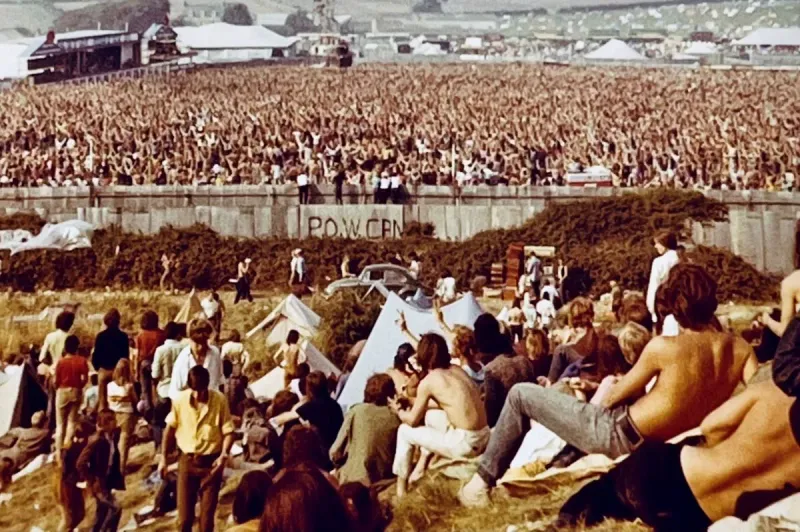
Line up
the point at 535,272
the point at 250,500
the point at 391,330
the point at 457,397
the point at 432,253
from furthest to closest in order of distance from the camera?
the point at 432,253 < the point at 535,272 < the point at 391,330 < the point at 457,397 < the point at 250,500

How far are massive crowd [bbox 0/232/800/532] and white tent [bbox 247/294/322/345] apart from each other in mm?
133

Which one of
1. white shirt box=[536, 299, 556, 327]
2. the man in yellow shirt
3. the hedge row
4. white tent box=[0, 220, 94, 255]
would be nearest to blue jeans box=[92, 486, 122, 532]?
the man in yellow shirt

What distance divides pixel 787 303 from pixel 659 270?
2.52ft

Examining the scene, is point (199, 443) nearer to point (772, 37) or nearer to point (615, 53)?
point (615, 53)

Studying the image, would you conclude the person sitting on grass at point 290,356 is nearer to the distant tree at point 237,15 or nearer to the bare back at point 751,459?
the distant tree at point 237,15

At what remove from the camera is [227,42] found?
1017 centimetres

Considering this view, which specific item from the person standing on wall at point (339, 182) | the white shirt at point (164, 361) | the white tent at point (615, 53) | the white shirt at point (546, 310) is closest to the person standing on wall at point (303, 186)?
the person standing on wall at point (339, 182)

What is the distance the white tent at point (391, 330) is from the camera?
881 cm

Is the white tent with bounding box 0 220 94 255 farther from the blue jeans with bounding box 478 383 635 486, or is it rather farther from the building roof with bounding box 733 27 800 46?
the building roof with bounding box 733 27 800 46

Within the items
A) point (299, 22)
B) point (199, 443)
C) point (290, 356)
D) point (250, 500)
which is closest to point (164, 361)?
point (290, 356)

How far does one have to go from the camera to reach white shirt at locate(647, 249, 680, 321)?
8664 millimetres

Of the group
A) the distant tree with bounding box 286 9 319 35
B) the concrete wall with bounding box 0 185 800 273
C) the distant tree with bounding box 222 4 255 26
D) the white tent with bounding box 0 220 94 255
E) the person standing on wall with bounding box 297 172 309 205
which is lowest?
the white tent with bounding box 0 220 94 255

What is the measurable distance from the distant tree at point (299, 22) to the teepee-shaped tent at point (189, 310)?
180 centimetres

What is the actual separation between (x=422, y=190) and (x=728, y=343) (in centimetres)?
325
